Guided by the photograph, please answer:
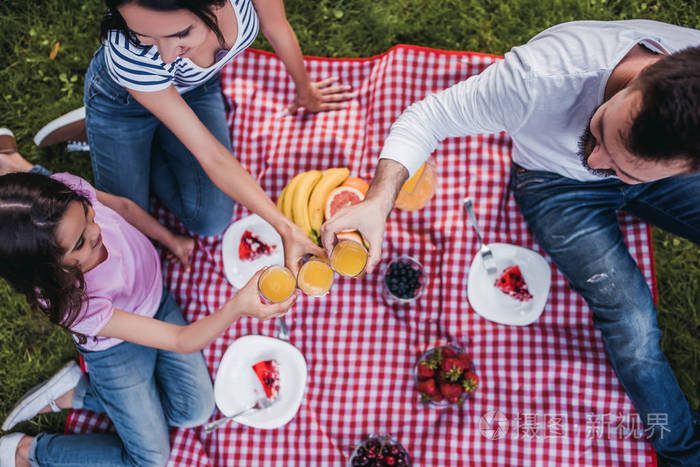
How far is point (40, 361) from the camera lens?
2.43m

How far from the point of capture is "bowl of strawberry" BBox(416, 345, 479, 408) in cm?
204

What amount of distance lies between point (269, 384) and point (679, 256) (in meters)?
2.05

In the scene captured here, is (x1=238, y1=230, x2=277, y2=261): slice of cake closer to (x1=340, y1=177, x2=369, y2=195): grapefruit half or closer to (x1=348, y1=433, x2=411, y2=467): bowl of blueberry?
(x1=340, y1=177, x2=369, y2=195): grapefruit half

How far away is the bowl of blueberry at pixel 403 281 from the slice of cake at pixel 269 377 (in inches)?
24.4

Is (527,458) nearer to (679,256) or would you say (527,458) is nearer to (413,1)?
(679,256)

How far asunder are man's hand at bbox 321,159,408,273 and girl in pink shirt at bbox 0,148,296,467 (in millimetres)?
291

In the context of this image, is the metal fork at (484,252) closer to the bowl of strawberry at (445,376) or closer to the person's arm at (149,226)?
the bowl of strawberry at (445,376)

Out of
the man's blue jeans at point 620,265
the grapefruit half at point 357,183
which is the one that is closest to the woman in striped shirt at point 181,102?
the grapefruit half at point 357,183

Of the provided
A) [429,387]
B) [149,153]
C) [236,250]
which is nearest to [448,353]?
[429,387]

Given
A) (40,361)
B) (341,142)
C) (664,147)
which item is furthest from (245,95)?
(664,147)

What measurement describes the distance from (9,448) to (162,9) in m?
2.17

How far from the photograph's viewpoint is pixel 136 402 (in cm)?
207

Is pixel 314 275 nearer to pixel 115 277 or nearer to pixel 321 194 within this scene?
pixel 321 194

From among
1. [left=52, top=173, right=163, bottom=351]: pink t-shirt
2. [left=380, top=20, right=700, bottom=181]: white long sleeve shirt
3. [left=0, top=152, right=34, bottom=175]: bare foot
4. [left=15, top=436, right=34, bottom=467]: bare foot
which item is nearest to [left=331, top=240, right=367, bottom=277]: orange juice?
[left=380, top=20, right=700, bottom=181]: white long sleeve shirt
